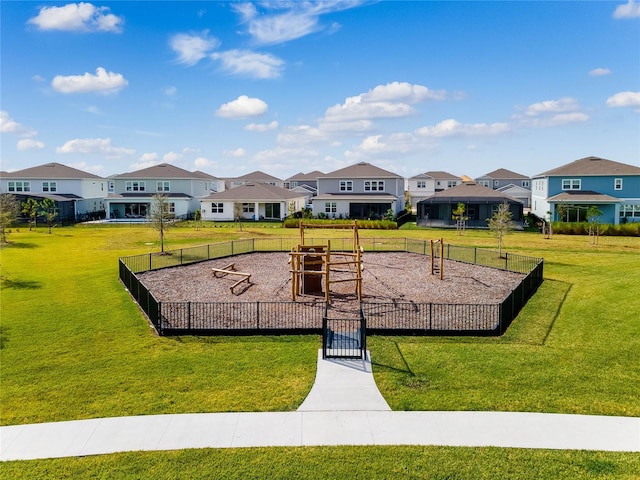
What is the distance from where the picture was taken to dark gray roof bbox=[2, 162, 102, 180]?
70.4 m

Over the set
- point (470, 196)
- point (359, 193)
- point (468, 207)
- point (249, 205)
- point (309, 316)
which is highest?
point (359, 193)

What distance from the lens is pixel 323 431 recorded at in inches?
434

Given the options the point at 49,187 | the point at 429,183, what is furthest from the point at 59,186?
the point at 429,183

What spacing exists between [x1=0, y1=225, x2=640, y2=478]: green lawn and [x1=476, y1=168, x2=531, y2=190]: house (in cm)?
8135

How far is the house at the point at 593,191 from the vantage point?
180 feet

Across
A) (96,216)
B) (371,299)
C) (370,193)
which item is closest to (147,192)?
(96,216)

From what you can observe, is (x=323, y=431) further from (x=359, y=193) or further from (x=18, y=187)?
(x=18, y=187)

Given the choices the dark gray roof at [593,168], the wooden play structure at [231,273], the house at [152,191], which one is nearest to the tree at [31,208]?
the house at [152,191]

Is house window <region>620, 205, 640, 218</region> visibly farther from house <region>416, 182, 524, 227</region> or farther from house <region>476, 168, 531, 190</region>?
house <region>476, 168, 531, 190</region>

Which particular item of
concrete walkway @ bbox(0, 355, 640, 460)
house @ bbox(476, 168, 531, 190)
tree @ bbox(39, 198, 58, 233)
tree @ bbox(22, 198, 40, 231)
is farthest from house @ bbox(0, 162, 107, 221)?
house @ bbox(476, 168, 531, 190)

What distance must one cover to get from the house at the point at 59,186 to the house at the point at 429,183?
5574 cm

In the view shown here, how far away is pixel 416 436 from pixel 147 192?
67.6 meters

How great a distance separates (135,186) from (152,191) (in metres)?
2.86

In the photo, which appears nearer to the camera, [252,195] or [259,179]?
[252,195]
